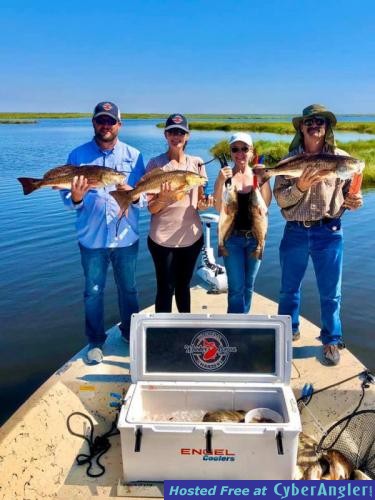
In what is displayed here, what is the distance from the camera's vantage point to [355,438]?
3965mm

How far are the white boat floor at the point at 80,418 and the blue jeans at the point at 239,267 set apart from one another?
913 mm

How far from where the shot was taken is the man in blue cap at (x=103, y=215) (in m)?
4.53

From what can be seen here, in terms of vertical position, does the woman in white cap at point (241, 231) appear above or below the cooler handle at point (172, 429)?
above

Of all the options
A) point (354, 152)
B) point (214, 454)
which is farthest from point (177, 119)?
point (354, 152)

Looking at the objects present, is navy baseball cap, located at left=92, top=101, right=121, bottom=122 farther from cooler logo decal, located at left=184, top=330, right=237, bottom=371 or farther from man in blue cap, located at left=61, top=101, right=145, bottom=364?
cooler logo decal, located at left=184, top=330, right=237, bottom=371

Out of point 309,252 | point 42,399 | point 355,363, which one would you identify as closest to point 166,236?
point 309,252

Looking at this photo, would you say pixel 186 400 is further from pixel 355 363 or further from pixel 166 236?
pixel 355 363

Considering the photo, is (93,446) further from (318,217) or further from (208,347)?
(318,217)

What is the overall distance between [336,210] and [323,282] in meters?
0.79

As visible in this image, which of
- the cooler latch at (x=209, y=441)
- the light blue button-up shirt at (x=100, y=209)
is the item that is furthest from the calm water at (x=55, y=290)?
the cooler latch at (x=209, y=441)

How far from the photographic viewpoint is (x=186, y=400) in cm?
383

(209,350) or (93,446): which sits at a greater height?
(209,350)

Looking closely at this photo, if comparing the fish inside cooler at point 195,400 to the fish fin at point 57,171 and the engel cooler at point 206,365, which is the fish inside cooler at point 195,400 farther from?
the fish fin at point 57,171

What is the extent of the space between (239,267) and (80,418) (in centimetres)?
224
